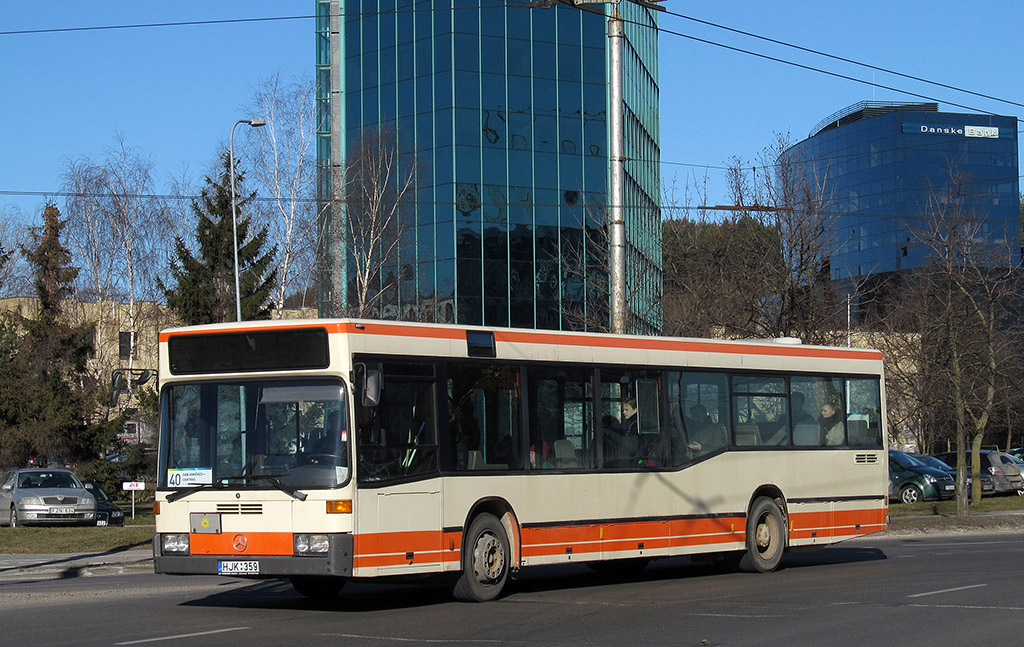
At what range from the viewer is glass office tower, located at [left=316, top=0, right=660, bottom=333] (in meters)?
44.2

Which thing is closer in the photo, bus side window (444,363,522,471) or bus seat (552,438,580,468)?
bus side window (444,363,522,471)

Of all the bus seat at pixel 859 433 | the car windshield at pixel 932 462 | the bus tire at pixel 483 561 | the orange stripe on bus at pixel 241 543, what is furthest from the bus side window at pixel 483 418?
the car windshield at pixel 932 462

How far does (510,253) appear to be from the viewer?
45219 mm

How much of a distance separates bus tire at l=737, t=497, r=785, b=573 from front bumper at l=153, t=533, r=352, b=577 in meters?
6.92

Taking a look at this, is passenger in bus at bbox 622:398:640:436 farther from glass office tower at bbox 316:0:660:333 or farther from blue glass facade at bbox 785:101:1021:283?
blue glass facade at bbox 785:101:1021:283

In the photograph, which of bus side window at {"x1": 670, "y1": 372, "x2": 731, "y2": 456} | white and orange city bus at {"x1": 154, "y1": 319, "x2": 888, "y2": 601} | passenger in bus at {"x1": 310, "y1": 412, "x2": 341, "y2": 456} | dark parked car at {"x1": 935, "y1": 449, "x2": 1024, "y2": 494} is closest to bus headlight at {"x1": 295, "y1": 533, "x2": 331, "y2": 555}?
white and orange city bus at {"x1": 154, "y1": 319, "x2": 888, "y2": 601}

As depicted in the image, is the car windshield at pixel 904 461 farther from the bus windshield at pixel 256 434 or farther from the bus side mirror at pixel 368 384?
the bus windshield at pixel 256 434

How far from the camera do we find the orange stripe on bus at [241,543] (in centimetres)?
1195

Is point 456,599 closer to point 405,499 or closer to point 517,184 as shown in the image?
point 405,499

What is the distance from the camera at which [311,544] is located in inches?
466

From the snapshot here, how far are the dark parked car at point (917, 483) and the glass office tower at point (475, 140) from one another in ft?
38.9

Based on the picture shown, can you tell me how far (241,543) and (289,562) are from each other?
1.86 ft

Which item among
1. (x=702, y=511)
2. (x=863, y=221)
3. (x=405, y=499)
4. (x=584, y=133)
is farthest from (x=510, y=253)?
(x=863, y=221)

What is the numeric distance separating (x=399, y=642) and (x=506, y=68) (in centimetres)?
3642
